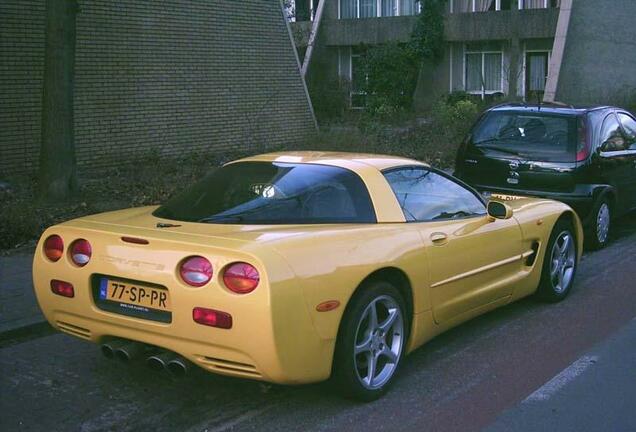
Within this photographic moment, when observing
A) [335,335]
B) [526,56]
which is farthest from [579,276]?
[526,56]

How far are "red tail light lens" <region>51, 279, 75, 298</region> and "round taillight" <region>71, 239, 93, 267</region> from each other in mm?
144

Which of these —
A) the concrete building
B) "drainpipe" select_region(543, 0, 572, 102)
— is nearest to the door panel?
"drainpipe" select_region(543, 0, 572, 102)

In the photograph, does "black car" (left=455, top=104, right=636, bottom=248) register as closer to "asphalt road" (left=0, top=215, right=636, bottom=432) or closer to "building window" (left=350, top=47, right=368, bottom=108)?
"asphalt road" (left=0, top=215, right=636, bottom=432)

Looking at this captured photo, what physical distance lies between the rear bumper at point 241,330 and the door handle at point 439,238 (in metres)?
1.20

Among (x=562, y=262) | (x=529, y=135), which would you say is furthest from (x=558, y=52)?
(x=562, y=262)

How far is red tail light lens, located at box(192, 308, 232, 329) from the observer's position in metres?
3.96

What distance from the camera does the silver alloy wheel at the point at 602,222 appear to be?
9039 mm

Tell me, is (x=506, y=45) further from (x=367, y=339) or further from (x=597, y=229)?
(x=367, y=339)

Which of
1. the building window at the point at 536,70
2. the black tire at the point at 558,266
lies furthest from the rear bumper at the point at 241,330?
the building window at the point at 536,70

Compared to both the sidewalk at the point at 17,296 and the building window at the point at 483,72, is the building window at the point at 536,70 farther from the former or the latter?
the sidewalk at the point at 17,296

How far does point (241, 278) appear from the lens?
13.1 ft

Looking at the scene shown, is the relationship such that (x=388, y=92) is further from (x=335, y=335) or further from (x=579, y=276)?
(x=335, y=335)

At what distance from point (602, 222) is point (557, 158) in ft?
3.15

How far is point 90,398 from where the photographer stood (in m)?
4.67
